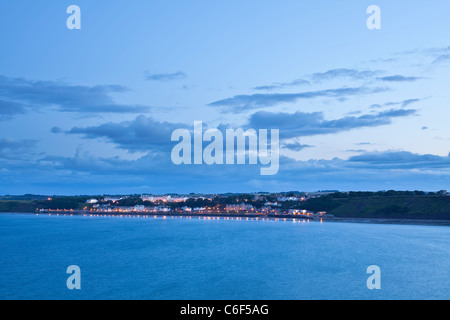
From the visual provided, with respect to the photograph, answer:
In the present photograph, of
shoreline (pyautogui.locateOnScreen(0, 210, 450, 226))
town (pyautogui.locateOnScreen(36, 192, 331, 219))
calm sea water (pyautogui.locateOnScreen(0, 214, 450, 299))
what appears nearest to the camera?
calm sea water (pyautogui.locateOnScreen(0, 214, 450, 299))

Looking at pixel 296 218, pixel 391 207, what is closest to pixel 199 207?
pixel 296 218

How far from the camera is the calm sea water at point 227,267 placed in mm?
29656

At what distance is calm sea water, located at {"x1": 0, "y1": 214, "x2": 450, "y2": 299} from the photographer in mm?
29656

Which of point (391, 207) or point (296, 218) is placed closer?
point (391, 207)

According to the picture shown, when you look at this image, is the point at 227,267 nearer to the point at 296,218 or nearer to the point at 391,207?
the point at 391,207

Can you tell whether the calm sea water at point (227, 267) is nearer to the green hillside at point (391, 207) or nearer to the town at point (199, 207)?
the green hillside at point (391, 207)

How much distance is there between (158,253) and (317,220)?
72248mm

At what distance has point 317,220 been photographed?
374 feet

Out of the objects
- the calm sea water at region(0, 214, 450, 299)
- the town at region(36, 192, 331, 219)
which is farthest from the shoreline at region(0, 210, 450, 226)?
the calm sea water at region(0, 214, 450, 299)

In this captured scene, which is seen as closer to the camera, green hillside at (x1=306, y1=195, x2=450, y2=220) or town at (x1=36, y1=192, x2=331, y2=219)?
green hillside at (x1=306, y1=195, x2=450, y2=220)

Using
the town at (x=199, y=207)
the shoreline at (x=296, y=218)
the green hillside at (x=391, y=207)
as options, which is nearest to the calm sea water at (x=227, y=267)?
the shoreline at (x=296, y=218)

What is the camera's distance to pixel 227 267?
3934 cm

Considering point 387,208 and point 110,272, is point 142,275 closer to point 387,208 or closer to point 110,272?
point 110,272

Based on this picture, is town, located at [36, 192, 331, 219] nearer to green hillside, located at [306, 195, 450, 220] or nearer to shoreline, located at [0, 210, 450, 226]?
shoreline, located at [0, 210, 450, 226]
